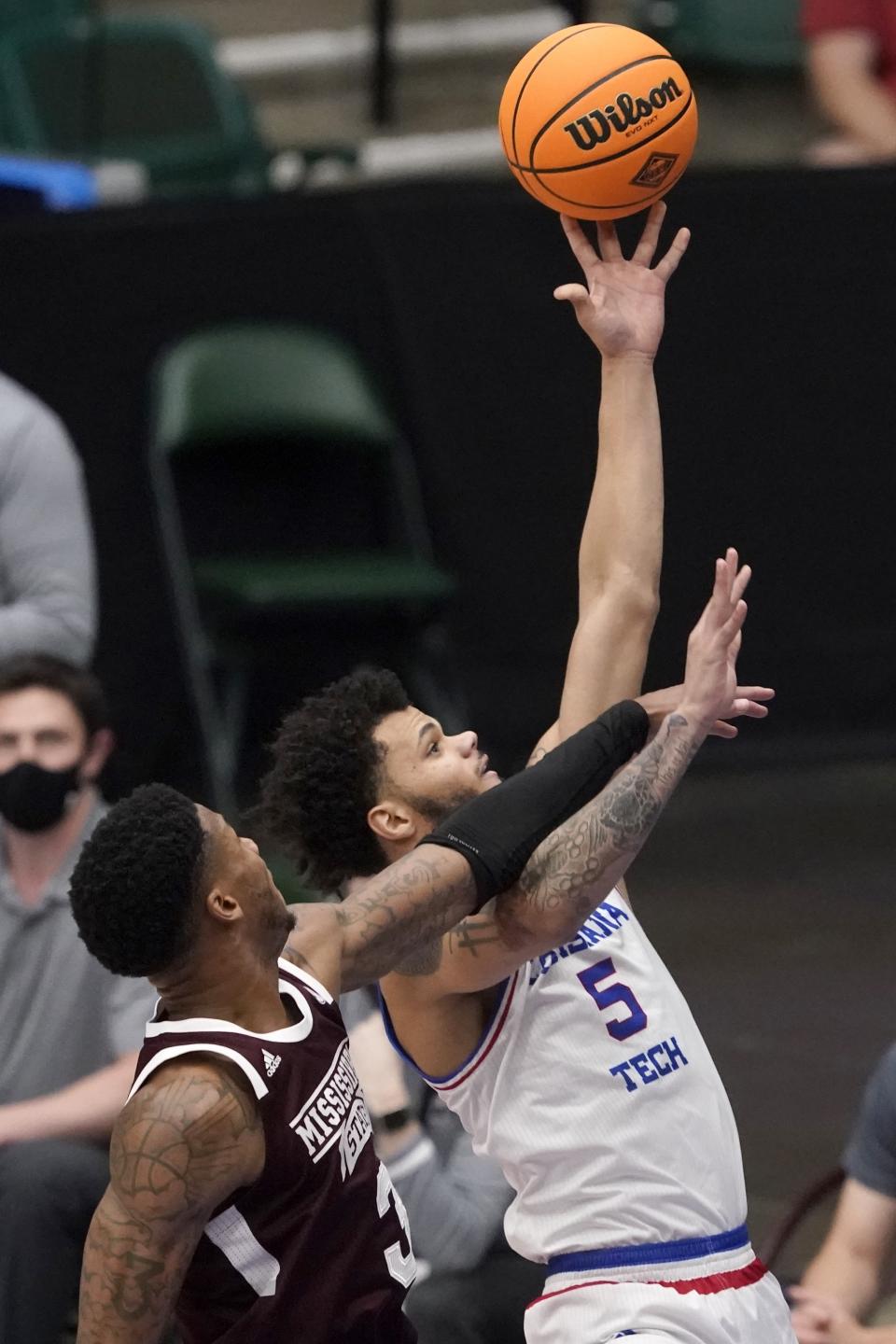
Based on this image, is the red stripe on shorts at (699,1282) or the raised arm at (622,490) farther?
the raised arm at (622,490)

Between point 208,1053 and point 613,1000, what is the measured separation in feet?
2.47

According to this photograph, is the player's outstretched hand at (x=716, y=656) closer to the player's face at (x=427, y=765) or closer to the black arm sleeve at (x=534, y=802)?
the black arm sleeve at (x=534, y=802)

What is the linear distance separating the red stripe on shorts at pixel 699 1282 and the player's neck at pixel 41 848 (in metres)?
1.70

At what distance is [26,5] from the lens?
8.51 metres

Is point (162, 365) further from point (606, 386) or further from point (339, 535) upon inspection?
point (606, 386)

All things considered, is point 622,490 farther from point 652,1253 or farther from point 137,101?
point 137,101

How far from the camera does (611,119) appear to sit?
143 inches

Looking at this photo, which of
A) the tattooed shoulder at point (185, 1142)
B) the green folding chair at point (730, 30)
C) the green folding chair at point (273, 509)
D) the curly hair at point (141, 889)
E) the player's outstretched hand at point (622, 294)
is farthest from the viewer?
the green folding chair at point (730, 30)

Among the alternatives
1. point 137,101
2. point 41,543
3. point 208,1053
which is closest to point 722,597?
point 208,1053

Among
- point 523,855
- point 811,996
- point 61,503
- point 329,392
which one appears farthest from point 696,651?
point 329,392

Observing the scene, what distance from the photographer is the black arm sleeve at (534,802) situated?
9.50 feet

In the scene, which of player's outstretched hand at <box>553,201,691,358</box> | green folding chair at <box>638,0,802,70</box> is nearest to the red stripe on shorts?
player's outstretched hand at <box>553,201,691,358</box>

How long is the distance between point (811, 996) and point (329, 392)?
2.36 metres

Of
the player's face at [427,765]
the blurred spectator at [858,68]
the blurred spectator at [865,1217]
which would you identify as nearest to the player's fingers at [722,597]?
the player's face at [427,765]
